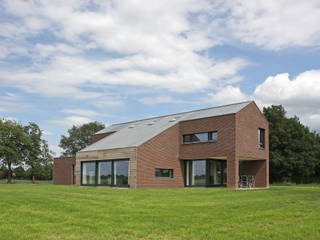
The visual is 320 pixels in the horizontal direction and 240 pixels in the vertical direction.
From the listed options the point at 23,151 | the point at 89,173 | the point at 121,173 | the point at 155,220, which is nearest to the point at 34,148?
the point at 23,151

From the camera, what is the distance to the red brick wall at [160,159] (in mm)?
27203

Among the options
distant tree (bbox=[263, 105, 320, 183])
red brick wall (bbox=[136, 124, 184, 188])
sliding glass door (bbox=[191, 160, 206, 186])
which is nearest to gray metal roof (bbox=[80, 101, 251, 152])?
red brick wall (bbox=[136, 124, 184, 188])

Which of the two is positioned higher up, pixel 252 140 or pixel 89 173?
pixel 252 140

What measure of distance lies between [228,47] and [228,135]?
8104mm

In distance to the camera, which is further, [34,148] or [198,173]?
[34,148]

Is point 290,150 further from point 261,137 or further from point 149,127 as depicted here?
point 149,127

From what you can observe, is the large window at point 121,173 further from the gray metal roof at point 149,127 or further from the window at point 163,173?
the window at point 163,173

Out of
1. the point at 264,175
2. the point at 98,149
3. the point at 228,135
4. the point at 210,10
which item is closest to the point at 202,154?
the point at 228,135

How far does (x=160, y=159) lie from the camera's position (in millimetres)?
28688

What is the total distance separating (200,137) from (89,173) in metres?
10.2

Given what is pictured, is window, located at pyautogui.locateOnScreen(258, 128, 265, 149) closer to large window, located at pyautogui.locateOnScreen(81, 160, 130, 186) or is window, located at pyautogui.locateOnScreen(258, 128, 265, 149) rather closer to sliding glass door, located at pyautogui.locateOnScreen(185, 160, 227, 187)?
sliding glass door, located at pyautogui.locateOnScreen(185, 160, 227, 187)

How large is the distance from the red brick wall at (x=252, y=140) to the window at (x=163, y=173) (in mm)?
5699

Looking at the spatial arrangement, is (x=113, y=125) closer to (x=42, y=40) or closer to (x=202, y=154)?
(x=202, y=154)

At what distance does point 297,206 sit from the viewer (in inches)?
477
